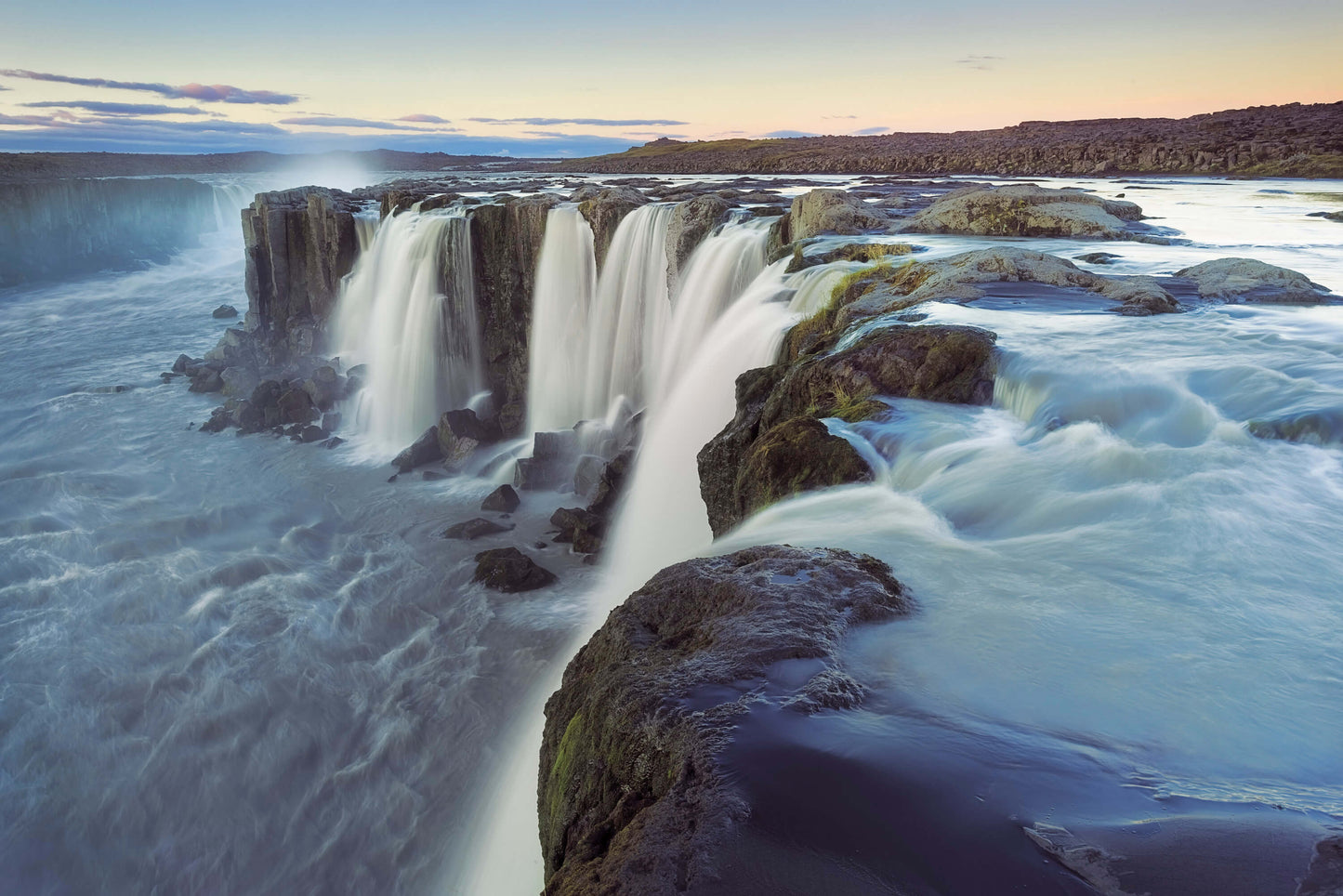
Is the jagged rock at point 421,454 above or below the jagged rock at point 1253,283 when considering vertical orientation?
below

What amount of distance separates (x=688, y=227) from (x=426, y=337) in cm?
926

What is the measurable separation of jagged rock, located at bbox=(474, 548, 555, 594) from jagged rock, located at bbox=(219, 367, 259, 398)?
52.8 ft

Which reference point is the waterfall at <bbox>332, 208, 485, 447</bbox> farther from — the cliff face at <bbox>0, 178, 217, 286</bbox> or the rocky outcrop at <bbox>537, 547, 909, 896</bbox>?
the cliff face at <bbox>0, 178, 217, 286</bbox>

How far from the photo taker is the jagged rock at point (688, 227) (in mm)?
18141

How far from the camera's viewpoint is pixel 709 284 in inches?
658

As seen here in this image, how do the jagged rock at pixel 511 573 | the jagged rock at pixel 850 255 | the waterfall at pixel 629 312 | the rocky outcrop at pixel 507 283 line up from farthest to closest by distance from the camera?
1. the rocky outcrop at pixel 507 283
2. the waterfall at pixel 629 312
3. the jagged rock at pixel 511 573
4. the jagged rock at pixel 850 255

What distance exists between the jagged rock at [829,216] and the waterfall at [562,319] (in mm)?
6413

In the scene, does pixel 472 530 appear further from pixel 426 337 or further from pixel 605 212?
pixel 426 337

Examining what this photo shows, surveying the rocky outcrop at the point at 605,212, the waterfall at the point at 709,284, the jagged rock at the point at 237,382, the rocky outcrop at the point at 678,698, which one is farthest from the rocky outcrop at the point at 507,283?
the rocky outcrop at the point at 678,698

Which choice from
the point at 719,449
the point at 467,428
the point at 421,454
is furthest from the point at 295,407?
the point at 719,449

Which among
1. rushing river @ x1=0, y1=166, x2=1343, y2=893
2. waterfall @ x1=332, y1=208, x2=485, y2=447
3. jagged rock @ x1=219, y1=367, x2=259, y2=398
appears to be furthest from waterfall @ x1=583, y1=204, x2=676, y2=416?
jagged rock @ x1=219, y1=367, x2=259, y2=398

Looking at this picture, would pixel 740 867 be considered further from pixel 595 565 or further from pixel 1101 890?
pixel 595 565

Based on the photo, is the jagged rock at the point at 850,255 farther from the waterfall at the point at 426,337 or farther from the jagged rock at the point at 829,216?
the waterfall at the point at 426,337

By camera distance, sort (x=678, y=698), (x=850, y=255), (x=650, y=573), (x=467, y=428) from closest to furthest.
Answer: (x=678, y=698)
(x=650, y=573)
(x=850, y=255)
(x=467, y=428)
